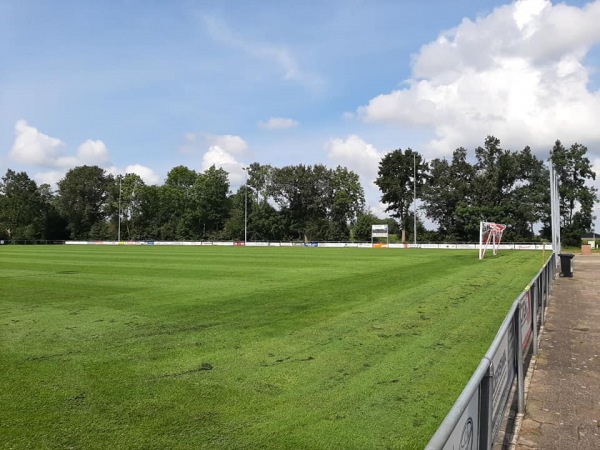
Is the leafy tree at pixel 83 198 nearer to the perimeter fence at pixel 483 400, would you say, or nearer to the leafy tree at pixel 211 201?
the leafy tree at pixel 211 201

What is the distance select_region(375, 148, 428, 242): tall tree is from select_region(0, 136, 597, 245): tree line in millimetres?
186

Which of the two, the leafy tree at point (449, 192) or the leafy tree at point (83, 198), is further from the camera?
the leafy tree at point (83, 198)

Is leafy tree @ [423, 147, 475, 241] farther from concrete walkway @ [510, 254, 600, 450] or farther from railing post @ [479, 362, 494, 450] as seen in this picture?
railing post @ [479, 362, 494, 450]

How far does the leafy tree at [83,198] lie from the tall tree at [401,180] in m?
62.6

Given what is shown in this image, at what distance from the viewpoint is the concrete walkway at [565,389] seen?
174 inches

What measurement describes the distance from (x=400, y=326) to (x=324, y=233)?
7899 centimetres

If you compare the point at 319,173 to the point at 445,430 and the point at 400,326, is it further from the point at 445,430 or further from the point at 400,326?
the point at 445,430

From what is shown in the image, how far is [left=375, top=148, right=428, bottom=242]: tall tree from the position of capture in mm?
83688

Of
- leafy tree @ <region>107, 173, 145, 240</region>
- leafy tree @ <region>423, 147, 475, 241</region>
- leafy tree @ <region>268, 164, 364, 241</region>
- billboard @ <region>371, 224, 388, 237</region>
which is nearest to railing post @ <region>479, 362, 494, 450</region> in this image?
billboard @ <region>371, 224, 388, 237</region>

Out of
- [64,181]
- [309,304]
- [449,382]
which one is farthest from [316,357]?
[64,181]

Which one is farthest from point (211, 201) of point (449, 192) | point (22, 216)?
point (449, 192)

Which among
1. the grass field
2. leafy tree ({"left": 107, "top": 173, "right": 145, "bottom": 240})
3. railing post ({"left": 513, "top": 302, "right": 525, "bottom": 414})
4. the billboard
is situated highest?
leafy tree ({"left": 107, "top": 173, "right": 145, "bottom": 240})

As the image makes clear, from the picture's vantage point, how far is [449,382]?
579 cm

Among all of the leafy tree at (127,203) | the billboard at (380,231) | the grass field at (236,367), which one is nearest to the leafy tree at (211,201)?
the leafy tree at (127,203)
